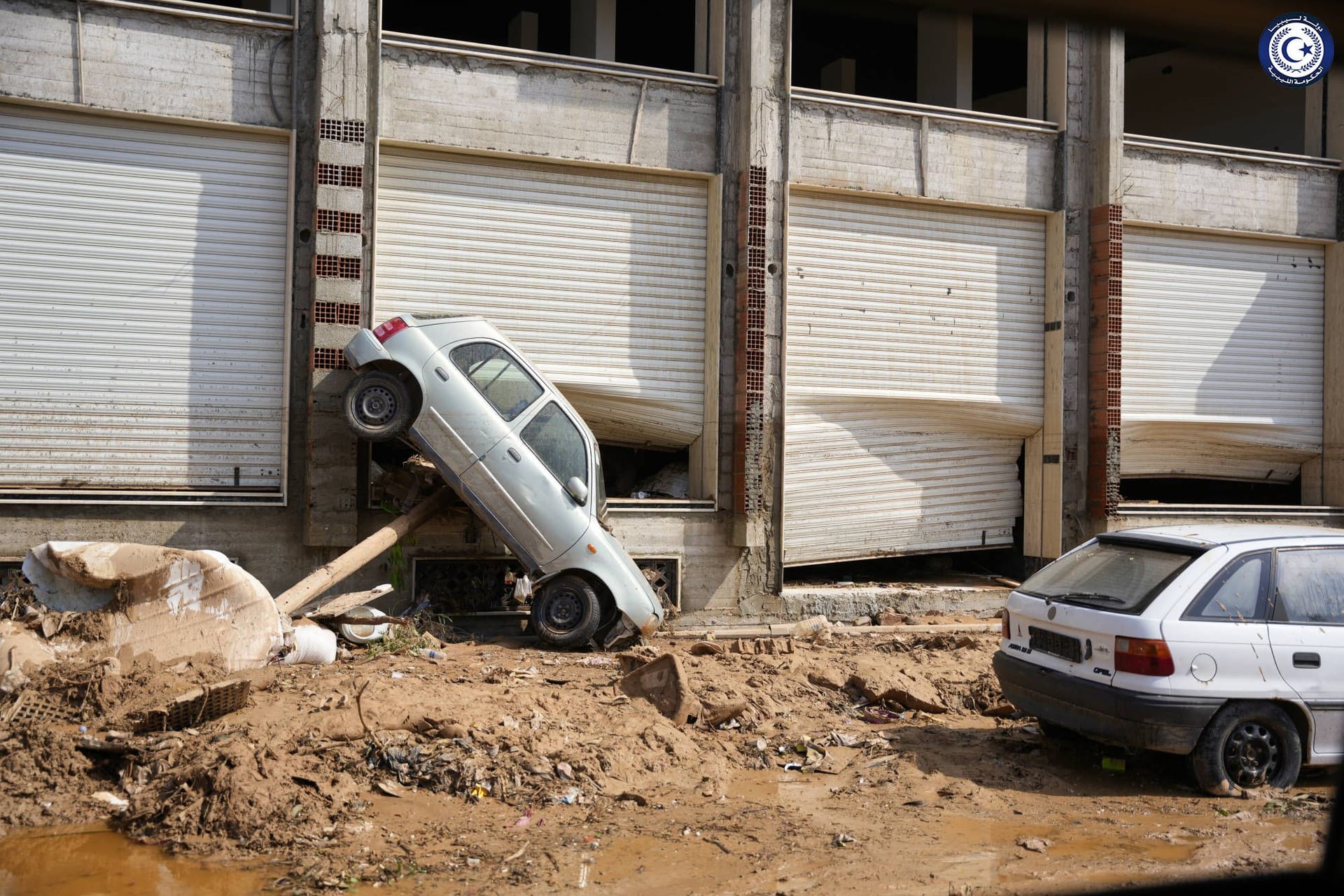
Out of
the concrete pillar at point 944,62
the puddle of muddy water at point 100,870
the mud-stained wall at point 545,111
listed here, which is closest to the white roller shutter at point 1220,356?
the concrete pillar at point 944,62

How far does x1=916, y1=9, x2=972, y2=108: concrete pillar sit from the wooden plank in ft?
15.8

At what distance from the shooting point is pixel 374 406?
9.97 metres

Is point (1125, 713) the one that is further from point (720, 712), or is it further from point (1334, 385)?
point (1334, 385)

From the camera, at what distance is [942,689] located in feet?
30.0

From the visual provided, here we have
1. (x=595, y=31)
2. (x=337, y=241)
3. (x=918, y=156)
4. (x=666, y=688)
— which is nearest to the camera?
(x=666, y=688)

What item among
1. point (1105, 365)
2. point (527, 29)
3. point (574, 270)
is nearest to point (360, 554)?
point (574, 270)

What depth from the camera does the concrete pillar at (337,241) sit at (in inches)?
428

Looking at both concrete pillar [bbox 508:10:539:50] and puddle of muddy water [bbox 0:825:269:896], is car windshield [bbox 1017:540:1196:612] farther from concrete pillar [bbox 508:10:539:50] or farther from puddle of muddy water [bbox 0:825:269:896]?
concrete pillar [bbox 508:10:539:50]

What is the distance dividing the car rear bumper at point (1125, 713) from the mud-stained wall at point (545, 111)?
761cm

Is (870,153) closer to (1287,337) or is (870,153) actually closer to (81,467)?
(1287,337)

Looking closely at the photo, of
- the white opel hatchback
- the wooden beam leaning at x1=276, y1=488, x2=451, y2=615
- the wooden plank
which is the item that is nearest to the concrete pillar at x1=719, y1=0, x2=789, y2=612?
the wooden beam leaning at x1=276, y1=488, x2=451, y2=615

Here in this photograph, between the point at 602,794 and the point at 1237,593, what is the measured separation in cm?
397

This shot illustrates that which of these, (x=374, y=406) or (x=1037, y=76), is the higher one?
(x=1037, y=76)

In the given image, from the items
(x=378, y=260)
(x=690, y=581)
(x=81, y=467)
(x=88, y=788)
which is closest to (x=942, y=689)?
(x=690, y=581)
